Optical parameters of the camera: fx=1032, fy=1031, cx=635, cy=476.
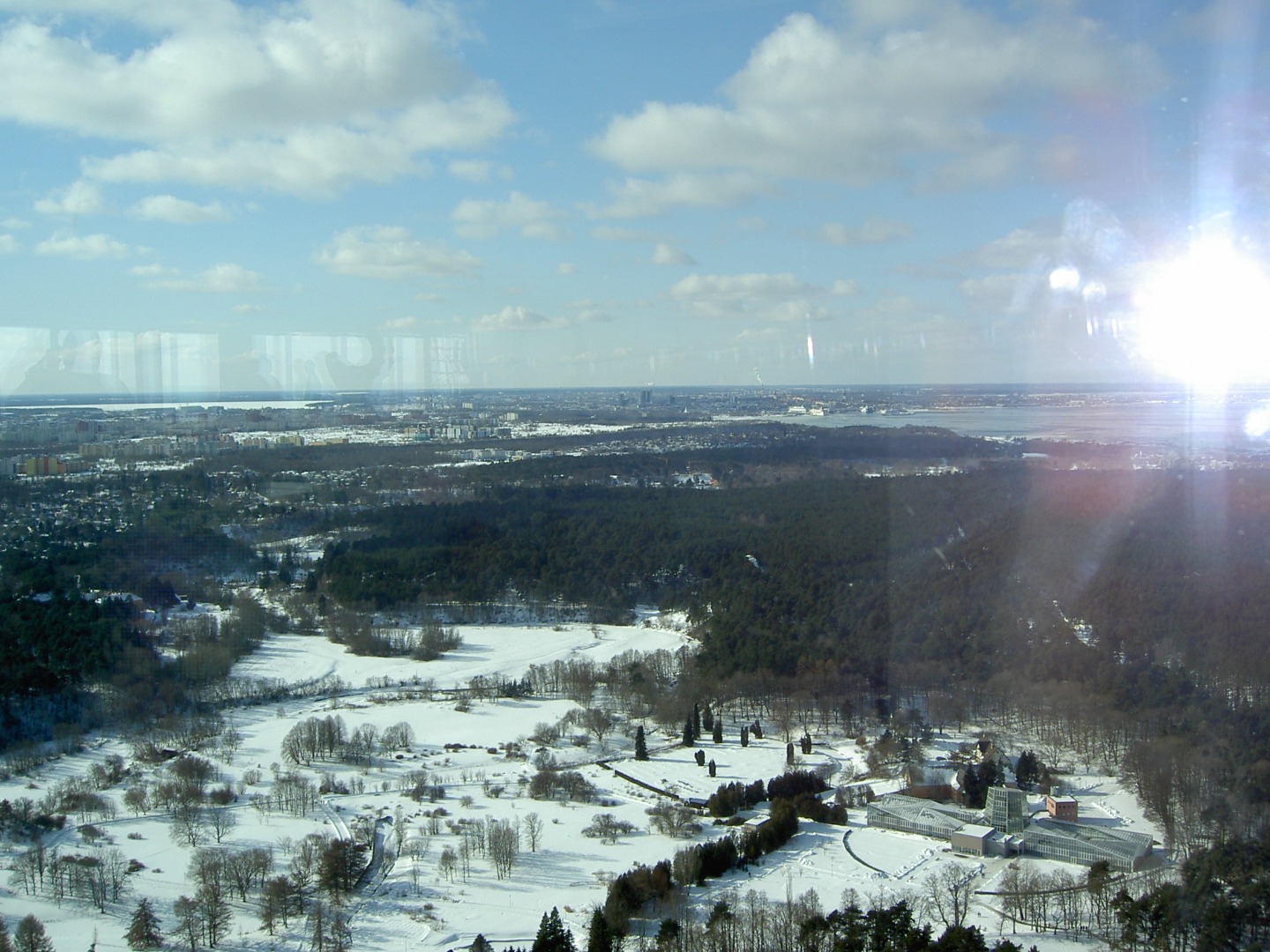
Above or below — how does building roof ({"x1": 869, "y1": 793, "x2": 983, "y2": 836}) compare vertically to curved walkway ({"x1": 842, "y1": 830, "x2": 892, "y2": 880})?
above

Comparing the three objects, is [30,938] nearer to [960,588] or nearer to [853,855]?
[853,855]

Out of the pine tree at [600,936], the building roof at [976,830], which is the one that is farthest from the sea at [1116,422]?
the pine tree at [600,936]

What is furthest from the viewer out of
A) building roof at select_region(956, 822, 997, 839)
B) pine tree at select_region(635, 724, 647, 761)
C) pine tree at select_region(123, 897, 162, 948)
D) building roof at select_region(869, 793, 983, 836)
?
pine tree at select_region(635, 724, 647, 761)

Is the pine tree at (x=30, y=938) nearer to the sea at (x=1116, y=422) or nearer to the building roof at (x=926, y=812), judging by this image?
the building roof at (x=926, y=812)

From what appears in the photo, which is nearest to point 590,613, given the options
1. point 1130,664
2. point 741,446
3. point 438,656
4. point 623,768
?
point 438,656

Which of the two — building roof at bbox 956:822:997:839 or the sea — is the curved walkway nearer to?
building roof at bbox 956:822:997:839

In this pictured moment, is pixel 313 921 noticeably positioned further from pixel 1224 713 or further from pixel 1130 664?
pixel 1130 664

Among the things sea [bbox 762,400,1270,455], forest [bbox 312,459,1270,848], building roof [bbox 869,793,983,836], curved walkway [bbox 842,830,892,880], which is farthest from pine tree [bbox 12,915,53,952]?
sea [bbox 762,400,1270,455]
